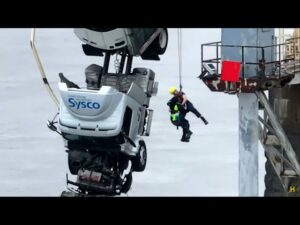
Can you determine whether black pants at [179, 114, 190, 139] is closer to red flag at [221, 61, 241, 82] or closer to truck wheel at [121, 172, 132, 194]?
red flag at [221, 61, 241, 82]

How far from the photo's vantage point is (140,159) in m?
18.4

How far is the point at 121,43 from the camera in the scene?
17.3 metres

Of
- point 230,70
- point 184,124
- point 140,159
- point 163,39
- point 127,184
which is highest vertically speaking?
point 163,39

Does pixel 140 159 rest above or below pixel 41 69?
below

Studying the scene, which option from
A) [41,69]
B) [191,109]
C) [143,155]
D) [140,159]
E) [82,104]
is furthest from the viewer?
[143,155]

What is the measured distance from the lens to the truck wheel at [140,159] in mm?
18281

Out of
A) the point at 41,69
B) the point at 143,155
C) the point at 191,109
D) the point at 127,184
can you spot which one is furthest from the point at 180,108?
the point at 41,69

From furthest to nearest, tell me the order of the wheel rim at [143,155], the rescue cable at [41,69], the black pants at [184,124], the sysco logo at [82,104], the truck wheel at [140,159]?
the black pants at [184,124] → the wheel rim at [143,155] → the truck wheel at [140,159] → the rescue cable at [41,69] → the sysco logo at [82,104]

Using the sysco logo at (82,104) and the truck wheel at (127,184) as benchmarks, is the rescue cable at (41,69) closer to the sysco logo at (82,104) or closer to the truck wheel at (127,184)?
the sysco logo at (82,104)

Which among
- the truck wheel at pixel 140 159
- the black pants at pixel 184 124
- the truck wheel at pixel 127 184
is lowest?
the truck wheel at pixel 127 184

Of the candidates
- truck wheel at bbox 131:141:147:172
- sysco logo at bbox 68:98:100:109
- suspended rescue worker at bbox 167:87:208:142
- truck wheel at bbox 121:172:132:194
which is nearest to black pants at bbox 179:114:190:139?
suspended rescue worker at bbox 167:87:208:142

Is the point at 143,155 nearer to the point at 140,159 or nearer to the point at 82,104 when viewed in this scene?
the point at 140,159

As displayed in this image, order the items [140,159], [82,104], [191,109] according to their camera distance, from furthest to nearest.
Answer: 1. [140,159]
2. [191,109]
3. [82,104]

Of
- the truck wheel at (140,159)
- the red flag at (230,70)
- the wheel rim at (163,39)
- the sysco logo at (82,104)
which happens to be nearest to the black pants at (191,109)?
the red flag at (230,70)
